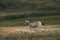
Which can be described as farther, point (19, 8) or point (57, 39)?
point (19, 8)

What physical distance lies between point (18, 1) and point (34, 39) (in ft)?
222

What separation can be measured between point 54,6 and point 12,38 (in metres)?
55.7

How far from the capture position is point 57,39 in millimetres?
22047

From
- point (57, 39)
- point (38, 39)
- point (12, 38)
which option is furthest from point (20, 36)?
point (57, 39)

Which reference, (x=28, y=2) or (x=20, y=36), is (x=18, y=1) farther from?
(x=20, y=36)

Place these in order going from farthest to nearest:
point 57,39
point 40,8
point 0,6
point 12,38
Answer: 1. point 0,6
2. point 40,8
3. point 12,38
4. point 57,39

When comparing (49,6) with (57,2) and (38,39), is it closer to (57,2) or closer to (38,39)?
(57,2)

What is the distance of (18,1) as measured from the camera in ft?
294

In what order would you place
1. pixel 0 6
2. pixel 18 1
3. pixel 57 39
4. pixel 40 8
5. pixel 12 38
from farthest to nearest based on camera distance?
pixel 18 1
pixel 0 6
pixel 40 8
pixel 12 38
pixel 57 39

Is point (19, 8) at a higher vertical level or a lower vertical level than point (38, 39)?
lower

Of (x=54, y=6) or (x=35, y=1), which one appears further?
(x=35, y=1)

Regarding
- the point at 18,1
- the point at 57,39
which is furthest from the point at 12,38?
the point at 18,1

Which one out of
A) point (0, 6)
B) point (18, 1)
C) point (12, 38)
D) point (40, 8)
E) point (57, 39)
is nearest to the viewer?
point (57, 39)

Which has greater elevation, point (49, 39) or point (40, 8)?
point (49, 39)
